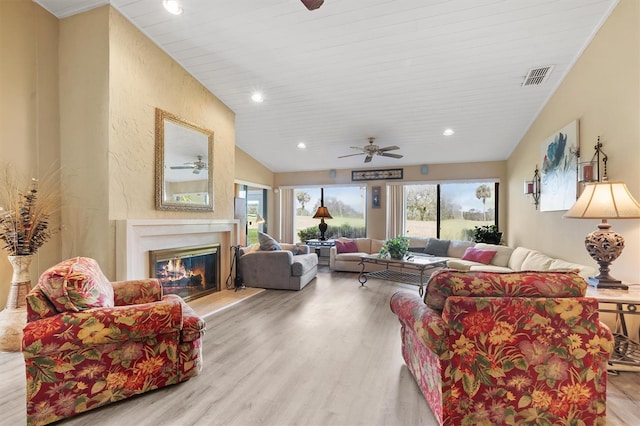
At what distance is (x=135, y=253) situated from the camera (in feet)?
10.9

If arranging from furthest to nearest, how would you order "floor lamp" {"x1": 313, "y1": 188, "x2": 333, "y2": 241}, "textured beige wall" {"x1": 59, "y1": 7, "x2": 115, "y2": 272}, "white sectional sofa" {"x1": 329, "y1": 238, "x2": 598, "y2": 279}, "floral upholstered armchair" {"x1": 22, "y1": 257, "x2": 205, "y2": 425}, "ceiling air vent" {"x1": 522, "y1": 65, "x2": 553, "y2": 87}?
"floor lamp" {"x1": 313, "y1": 188, "x2": 333, "y2": 241}
"white sectional sofa" {"x1": 329, "y1": 238, "x2": 598, "y2": 279}
"ceiling air vent" {"x1": 522, "y1": 65, "x2": 553, "y2": 87}
"textured beige wall" {"x1": 59, "y1": 7, "x2": 115, "y2": 272}
"floral upholstered armchair" {"x1": 22, "y1": 257, "x2": 205, "y2": 425}

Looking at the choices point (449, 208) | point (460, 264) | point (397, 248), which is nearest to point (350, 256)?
point (397, 248)

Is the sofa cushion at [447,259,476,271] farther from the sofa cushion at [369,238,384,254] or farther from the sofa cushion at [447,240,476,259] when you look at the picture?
the sofa cushion at [369,238,384,254]

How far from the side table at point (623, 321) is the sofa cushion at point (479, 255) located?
2.49 metres

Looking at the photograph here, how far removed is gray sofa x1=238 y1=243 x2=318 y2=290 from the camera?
4.89m

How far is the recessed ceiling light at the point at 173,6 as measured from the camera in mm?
2956

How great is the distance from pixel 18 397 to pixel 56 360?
2.12ft

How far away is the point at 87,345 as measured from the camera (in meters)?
1.77

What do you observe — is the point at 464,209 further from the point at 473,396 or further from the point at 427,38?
the point at 473,396

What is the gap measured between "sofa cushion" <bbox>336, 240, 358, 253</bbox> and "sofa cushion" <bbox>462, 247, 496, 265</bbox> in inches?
88.6

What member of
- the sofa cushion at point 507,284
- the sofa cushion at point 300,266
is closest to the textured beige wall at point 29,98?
the sofa cushion at point 300,266

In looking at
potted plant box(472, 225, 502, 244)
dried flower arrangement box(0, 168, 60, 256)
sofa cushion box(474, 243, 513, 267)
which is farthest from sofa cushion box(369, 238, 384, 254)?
dried flower arrangement box(0, 168, 60, 256)

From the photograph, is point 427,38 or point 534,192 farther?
point 534,192

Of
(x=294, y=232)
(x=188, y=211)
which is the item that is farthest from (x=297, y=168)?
(x=188, y=211)
